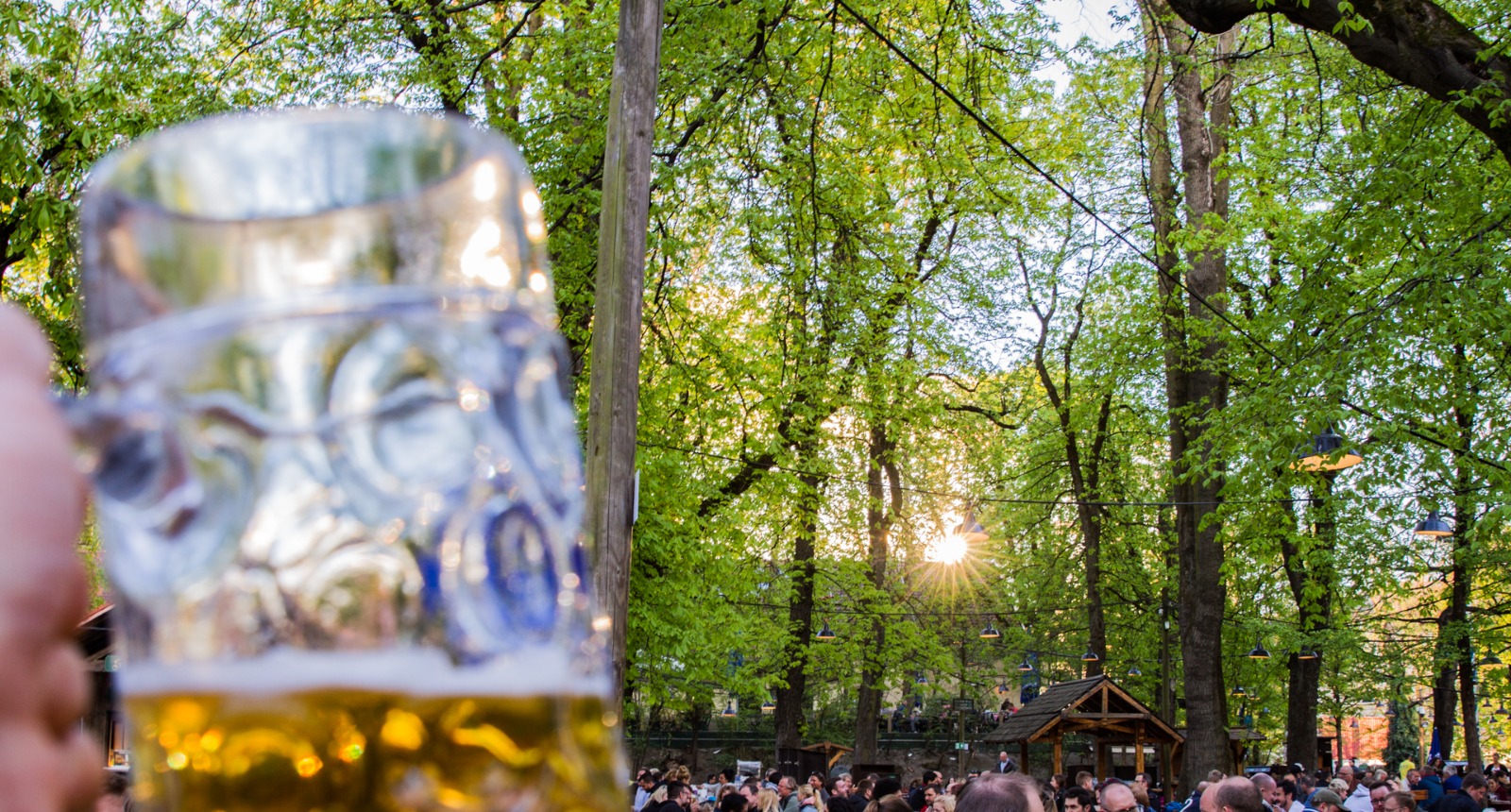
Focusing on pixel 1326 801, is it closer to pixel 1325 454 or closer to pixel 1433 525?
pixel 1325 454

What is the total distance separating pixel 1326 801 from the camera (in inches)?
408

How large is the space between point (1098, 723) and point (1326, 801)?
27.4 ft

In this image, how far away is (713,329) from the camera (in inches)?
562

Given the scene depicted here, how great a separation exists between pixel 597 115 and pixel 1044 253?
14951 mm

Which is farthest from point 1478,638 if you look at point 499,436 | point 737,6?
point 499,436

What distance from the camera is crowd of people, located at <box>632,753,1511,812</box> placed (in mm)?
4531

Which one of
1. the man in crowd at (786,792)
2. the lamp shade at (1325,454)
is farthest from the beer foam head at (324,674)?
the man in crowd at (786,792)

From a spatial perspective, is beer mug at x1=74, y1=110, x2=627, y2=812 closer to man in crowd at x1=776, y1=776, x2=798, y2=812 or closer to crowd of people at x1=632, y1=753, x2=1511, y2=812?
crowd of people at x1=632, y1=753, x2=1511, y2=812

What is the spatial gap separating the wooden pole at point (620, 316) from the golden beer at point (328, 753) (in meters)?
5.50

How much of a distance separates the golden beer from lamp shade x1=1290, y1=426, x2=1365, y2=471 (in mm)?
11934

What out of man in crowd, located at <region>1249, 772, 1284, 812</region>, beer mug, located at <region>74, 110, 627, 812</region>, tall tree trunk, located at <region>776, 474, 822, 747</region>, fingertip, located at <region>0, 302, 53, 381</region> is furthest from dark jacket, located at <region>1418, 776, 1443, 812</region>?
fingertip, located at <region>0, 302, 53, 381</region>

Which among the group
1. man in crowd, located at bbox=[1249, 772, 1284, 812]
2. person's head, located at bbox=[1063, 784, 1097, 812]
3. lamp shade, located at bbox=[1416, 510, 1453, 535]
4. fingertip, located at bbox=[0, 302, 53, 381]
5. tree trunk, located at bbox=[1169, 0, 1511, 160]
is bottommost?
man in crowd, located at bbox=[1249, 772, 1284, 812]

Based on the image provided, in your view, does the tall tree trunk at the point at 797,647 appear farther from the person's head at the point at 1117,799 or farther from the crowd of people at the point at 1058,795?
the person's head at the point at 1117,799

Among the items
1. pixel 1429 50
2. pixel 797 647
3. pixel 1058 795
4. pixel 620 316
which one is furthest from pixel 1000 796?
pixel 797 647
